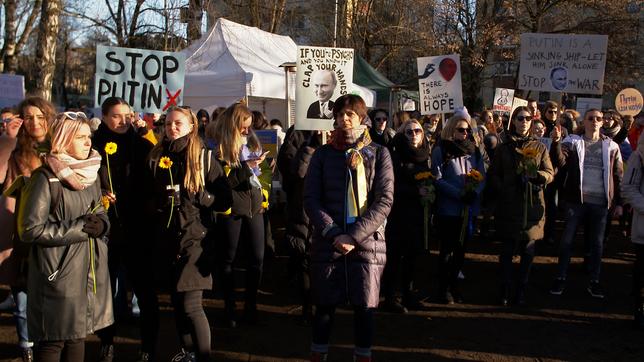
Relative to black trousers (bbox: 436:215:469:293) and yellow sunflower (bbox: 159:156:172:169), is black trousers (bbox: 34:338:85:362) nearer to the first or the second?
yellow sunflower (bbox: 159:156:172:169)

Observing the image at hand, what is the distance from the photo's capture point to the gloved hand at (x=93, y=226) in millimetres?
3721

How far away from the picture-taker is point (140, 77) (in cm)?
713

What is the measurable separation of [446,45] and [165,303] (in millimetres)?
23813

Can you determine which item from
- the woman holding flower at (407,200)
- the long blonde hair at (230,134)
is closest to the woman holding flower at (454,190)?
the woman holding flower at (407,200)

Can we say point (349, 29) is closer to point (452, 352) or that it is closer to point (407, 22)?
point (407, 22)

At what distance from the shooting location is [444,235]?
654 centimetres

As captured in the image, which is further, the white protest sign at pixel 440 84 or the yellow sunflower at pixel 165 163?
the white protest sign at pixel 440 84

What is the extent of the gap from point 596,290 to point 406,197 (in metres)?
2.56

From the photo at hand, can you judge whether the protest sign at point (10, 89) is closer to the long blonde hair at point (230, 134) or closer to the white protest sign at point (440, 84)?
the white protest sign at point (440, 84)

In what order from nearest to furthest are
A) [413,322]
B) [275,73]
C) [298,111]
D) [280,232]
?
[413,322] → [298,111] → [280,232] → [275,73]

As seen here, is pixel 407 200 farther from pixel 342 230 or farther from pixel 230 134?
pixel 342 230

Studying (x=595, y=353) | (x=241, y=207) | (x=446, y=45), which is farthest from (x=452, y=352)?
(x=446, y=45)

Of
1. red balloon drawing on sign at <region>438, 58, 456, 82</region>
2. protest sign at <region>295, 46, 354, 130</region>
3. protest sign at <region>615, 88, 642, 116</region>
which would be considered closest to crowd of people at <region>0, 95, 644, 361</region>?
protest sign at <region>295, 46, 354, 130</region>

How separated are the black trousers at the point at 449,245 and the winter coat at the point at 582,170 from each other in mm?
1441
